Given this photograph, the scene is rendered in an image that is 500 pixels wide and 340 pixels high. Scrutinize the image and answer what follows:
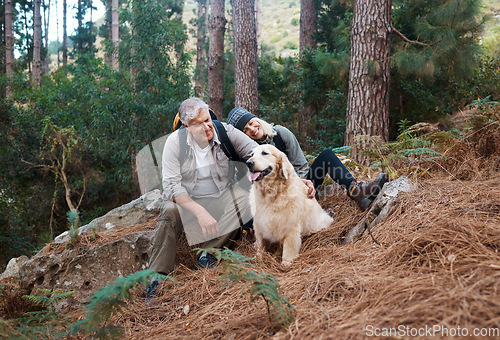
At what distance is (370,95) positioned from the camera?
550cm

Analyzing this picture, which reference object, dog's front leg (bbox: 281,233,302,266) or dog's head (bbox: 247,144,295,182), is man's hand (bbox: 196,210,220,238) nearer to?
dog's head (bbox: 247,144,295,182)

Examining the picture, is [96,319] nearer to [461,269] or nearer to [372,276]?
[372,276]

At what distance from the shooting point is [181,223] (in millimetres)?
3270

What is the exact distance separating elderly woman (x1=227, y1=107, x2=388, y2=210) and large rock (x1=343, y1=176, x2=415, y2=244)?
0.28 meters

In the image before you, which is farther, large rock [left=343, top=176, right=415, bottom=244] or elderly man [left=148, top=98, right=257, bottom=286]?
elderly man [left=148, top=98, right=257, bottom=286]

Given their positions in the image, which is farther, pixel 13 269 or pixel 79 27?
pixel 79 27

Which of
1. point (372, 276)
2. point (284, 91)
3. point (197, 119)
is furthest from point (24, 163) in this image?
point (372, 276)

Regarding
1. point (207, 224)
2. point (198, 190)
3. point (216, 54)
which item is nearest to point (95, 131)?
point (216, 54)

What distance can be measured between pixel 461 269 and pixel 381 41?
459 cm

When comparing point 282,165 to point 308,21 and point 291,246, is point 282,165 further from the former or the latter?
point 308,21

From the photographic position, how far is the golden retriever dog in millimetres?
3168

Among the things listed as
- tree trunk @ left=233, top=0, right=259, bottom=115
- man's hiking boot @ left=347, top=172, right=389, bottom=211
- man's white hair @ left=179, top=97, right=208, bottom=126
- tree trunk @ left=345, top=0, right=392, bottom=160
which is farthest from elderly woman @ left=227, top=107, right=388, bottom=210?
tree trunk @ left=233, top=0, right=259, bottom=115

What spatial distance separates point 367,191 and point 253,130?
1.31 meters

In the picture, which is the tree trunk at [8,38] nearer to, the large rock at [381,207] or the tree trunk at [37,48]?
the tree trunk at [37,48]
